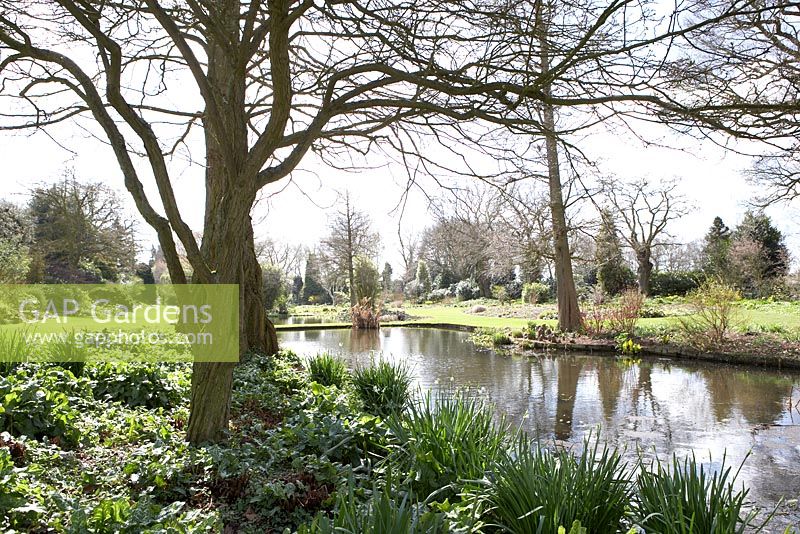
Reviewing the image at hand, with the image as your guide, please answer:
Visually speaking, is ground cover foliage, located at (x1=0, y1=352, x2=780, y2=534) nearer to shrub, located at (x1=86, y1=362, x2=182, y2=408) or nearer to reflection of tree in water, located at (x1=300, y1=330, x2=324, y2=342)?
shrub, located at (x1=86, y1=362, x2=182, y2=408)

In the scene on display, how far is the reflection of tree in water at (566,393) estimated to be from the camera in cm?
671

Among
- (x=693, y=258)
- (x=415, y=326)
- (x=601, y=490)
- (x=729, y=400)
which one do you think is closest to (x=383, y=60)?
(x=601, y=490)

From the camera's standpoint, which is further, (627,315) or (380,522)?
(627,315)

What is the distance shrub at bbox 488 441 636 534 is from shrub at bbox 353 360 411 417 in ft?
10.4

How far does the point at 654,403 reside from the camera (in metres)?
8.13

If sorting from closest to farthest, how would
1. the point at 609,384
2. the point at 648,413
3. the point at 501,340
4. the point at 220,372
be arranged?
the point at 220,372
the point at 648,413
the point at 609,384
the point at 501,340

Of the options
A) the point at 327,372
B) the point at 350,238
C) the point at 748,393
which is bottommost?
the point at 748,393

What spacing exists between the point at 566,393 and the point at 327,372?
421cm

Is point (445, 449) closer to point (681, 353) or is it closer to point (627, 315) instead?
point (681, 353)

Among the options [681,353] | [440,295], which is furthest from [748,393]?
[440,295]

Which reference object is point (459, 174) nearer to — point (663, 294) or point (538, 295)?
point (538, 295)

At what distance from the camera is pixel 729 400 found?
827cm

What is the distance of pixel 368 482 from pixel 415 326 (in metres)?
19.3

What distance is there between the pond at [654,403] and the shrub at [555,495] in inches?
16.5
